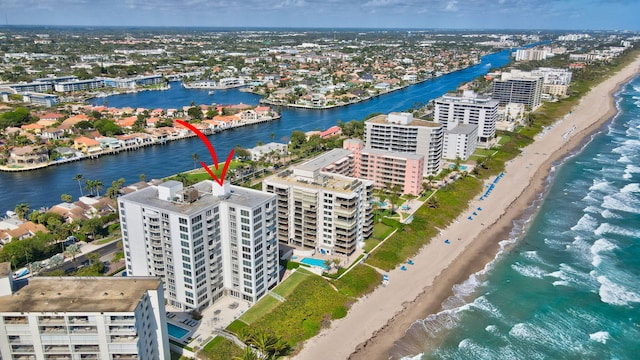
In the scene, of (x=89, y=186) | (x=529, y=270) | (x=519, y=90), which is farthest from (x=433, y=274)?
(x=519, y=90)

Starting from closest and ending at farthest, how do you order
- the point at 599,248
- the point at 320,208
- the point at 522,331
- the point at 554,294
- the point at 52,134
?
1. the point at 522,331
2. the point at 554,294
3. the point at 320,208
4. the point at 599,248
5. the point at 52,134

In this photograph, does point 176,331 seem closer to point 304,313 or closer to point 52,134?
point 304,313

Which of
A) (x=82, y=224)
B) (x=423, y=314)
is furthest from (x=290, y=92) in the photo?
(x=423, y=314)

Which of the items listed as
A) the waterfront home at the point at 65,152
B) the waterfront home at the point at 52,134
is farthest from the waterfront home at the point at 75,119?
the waterfront home at the point at 65,152

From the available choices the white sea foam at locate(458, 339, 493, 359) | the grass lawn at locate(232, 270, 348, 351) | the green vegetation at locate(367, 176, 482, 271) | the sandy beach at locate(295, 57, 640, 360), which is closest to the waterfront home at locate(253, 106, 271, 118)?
the sandy beach at locate(295, 57, 640, 360)

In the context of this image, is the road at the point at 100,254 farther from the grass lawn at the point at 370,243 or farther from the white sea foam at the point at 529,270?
the white sea foam at the point at 529,270

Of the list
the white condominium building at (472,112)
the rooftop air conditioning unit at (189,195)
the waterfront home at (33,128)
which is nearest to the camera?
the rooftop air conditioning unit at (189,195)

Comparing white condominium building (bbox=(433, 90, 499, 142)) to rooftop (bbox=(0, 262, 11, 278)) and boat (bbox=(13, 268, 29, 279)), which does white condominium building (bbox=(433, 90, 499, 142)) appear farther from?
rooftop (bbox=(0, 262, 11, 278))
